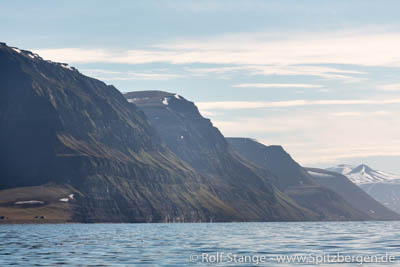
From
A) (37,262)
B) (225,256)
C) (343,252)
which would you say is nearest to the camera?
(37,262)

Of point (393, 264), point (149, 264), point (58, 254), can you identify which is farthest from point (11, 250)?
point (393, 264)

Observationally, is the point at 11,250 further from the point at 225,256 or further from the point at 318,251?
the point at 318,251

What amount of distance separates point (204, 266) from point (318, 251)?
28.0 meters

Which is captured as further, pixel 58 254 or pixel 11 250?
pixel 11 250

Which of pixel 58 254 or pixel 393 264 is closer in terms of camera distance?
pixel 393 264

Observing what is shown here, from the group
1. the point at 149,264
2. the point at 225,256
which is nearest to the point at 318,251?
the point at 225,256

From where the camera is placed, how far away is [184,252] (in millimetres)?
101000

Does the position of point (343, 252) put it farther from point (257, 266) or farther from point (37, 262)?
point (37, 262)

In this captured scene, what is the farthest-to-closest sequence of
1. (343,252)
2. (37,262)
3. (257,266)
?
(343,252) < (37,262) < (257,266)

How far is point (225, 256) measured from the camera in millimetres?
92875

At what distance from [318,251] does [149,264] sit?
1258 inches

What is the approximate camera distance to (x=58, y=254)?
97.6 m

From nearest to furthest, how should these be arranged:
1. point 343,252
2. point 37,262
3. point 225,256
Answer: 1. point 37,262
2. point 225,256
3. point 343,252

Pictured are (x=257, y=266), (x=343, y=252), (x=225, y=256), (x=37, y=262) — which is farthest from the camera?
(x=343, y=252)
